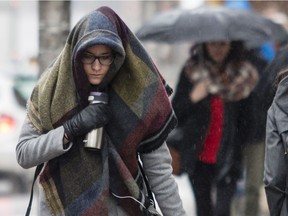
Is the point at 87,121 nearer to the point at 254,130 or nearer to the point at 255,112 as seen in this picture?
the point at 255,112

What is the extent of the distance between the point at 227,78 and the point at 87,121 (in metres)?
3.23

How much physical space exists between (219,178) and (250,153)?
1.84 ft

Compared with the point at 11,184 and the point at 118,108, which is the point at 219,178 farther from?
the point at 11,184

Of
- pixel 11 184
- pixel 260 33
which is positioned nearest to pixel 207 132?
pixel 260 33

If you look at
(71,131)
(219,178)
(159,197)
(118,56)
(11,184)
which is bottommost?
(11,184)

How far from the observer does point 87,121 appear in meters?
4.70

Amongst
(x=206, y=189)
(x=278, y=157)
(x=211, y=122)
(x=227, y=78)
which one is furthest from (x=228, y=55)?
(x=278, y=157)

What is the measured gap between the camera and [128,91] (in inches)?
191

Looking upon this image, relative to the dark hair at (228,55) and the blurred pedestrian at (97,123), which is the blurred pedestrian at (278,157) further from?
the dark hair at (228,55)

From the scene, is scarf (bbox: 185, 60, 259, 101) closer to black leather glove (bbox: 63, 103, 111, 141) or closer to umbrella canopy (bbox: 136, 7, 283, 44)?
umbrella canopy (bbox: 136, 7, 283, 44)

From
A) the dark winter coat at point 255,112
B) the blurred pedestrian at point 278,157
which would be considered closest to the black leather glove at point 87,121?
the blurred pedestrian at point 278,157

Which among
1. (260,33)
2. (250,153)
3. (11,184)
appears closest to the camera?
(250,153)

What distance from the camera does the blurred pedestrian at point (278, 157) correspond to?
499 cm

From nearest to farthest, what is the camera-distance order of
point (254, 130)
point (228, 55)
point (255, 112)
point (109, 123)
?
point (109, 123)
point (255, 112)
point (254, 130)
point (228, 55)
